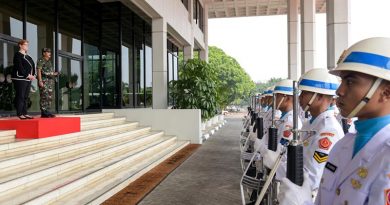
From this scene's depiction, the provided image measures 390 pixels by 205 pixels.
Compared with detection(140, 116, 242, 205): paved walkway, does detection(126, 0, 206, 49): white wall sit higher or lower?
higher

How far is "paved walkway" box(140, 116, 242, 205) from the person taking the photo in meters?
4.64

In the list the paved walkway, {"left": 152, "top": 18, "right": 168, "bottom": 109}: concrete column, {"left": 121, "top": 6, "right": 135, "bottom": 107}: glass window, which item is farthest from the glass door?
the paved walkway

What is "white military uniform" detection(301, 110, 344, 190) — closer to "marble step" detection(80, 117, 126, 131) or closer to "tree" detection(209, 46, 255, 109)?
"marble step" detection(80, 117, 126, 131)

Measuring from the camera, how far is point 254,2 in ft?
74.4

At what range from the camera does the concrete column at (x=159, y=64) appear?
1085 centimetres

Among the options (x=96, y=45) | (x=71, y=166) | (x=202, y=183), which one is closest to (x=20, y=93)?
(x=71, y=166)

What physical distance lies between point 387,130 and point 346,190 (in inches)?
10.7

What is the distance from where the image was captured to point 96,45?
11.9m

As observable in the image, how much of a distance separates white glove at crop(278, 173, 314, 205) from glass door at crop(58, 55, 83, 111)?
9.14m

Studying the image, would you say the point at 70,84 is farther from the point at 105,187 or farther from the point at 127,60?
the point at 105,187

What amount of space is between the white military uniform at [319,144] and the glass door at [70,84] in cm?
866

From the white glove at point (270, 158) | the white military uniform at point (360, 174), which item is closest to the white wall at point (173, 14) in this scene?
the white glove at point (270, 158)

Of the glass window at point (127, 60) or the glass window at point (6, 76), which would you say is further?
the glass window at point (127, 60)

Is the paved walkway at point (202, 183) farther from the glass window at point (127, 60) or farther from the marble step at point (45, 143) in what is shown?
Result: the glass window at point (127, 60)
